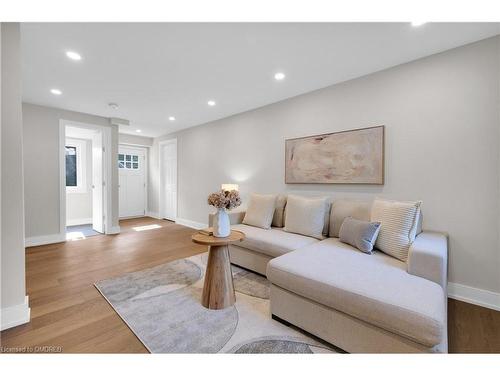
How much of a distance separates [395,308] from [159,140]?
632 centimetres

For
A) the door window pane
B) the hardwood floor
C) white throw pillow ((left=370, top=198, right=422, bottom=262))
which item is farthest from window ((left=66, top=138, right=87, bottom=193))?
white throw pillow ((left=370, top=198, right=422, bottom=262))

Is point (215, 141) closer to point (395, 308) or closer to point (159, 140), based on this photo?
point (159, 140)

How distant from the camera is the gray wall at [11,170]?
1564mm

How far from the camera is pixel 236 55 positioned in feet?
6.93

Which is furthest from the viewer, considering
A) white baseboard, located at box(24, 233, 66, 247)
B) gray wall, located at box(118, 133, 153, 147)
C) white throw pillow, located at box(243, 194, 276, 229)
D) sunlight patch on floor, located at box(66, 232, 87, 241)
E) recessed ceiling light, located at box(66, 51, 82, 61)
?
gray wall, located at box(118, 133, 153, 147)

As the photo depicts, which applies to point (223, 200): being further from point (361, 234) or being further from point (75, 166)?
point (75, 166)

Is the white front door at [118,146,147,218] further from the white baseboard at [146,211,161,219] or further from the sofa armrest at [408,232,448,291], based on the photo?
the sofa armrest at [408,232,448,291]

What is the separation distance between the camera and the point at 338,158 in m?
2.69

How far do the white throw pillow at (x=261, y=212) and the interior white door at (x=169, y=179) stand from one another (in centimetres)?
319

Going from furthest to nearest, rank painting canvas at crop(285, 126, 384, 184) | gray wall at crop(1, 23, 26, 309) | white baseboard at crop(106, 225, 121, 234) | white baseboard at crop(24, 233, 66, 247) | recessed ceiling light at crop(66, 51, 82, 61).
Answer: white baseboard at crop(106, 225, 121, 234) → white baseboard at crop(24, 233, 66, 247) → painting canvas at crop(285, 126, 384, 184) → recessed ceiling light at crop(66, 51, 82, 61) → gray wall at crop(1, 23, 26, 309)

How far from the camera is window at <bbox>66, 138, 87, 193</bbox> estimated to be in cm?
528

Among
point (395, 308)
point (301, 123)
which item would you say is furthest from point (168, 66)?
point (395, 308)

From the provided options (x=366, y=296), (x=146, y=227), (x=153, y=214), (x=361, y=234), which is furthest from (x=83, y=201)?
(x=366, y=296)

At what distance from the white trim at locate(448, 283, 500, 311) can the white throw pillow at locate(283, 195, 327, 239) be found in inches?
49.6
